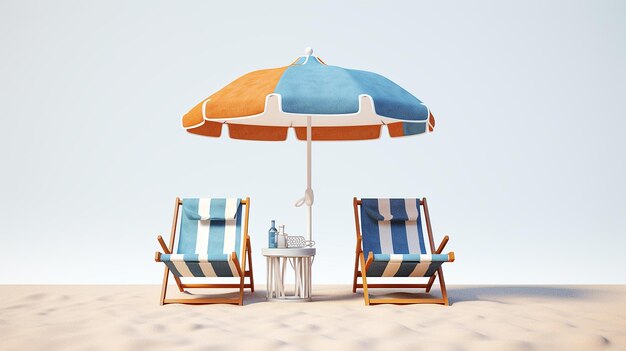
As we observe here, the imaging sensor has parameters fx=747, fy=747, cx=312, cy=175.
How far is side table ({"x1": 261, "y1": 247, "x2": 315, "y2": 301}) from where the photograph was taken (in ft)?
18.3

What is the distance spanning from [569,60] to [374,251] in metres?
5.17

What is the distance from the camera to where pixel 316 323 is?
14.5ft

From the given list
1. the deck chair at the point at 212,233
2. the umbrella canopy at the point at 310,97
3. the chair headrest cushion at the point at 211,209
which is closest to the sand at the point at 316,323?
the deck chair at the point at 212,233

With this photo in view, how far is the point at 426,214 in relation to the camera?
593 cm

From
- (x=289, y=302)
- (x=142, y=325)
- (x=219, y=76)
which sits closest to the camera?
(x=142, y=325)

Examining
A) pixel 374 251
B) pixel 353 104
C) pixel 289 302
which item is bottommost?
pixel 289 302

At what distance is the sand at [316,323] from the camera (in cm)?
377

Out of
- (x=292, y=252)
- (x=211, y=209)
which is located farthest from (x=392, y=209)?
(x=211, y=209)

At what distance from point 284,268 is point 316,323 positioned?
4.08ft

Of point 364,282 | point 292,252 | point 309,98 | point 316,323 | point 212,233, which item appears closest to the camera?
point 316,323

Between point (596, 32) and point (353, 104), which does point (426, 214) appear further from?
point (596, 32)

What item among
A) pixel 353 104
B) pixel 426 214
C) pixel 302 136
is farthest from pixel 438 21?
pixel 353 104

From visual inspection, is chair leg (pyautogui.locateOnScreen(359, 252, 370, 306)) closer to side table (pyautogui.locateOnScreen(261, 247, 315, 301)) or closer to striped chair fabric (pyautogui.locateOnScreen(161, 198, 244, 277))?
side table (pyautogui.locateOnScreen(261, 247, 315, 301))

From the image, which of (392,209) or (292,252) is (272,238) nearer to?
(292,252)
